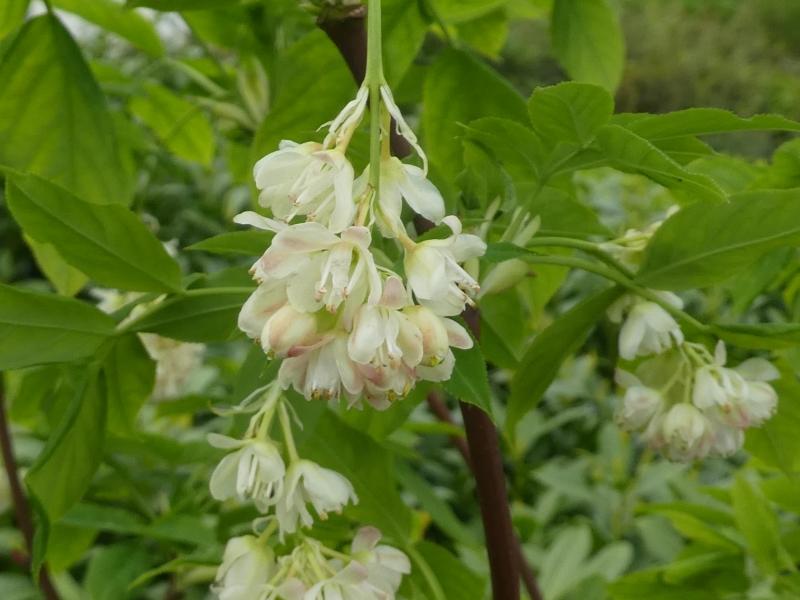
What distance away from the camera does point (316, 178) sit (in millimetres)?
360

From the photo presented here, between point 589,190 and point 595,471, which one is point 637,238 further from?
point 589,190

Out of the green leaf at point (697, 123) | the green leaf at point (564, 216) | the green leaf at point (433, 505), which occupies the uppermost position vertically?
the green leaf at point (697, 123)

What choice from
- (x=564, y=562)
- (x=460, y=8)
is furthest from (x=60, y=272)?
(x=564, y=562)

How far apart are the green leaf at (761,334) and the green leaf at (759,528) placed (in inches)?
11.2

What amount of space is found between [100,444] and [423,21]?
298 millimetres

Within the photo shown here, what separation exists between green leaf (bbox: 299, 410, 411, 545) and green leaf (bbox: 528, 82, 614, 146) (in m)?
0.23

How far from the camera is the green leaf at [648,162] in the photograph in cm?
41

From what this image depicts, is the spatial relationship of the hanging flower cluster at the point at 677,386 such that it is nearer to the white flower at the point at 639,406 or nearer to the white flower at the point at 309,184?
the white flower at the point at 639,406

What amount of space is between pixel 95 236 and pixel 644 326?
0.29 metres

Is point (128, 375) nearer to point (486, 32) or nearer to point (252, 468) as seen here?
point (252, 468)

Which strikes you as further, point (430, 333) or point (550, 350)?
point (550, 350)

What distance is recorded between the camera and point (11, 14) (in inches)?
25.0

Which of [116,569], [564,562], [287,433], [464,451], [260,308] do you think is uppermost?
[260,308]

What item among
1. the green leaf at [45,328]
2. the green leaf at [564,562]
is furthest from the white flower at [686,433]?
the green leaf at [564,562]
